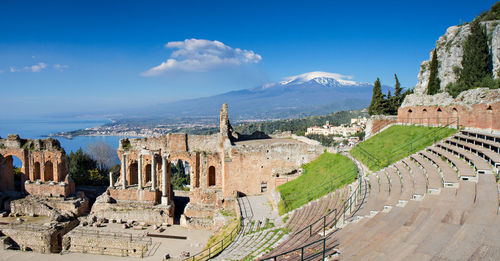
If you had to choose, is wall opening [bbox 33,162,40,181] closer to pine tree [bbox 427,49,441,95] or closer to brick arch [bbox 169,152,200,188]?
brick arch [bbox 169,152,200,188]

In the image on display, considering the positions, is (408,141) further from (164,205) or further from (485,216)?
(164,205)

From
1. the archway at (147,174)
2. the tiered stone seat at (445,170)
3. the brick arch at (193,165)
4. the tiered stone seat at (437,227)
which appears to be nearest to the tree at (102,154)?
the archway at (147,174)

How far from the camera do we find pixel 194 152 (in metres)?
27.4

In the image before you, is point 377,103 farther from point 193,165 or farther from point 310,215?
point 310,215

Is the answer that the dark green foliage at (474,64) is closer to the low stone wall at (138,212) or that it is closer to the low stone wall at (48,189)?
the low stone wall at (138,212)

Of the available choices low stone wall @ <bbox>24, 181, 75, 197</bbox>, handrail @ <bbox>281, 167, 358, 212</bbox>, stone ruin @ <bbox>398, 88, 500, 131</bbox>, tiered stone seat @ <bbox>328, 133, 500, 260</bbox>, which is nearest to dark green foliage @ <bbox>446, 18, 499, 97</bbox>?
stone ruin @ <bbox>398, 88, 500, 131</bbox>

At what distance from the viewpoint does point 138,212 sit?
80.9 ft

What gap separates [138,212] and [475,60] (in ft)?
123

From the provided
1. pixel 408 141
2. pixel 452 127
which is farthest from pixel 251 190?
pixel 452 127

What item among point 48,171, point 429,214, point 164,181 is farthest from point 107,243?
point 429,214

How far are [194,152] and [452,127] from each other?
62.8 feet

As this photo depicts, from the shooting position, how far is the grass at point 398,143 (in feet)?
57.0

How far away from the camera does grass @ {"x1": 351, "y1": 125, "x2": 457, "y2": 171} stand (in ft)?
57.0

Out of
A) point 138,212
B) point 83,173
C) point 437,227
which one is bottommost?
point 138,212
